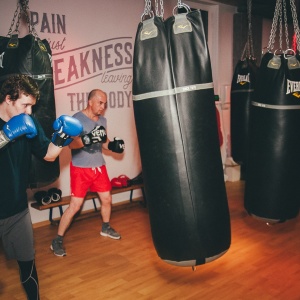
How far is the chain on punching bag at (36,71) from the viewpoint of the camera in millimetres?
2609

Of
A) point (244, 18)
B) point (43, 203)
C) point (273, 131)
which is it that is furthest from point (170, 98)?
point (244, 18)

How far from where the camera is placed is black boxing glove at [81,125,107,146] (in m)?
2.96

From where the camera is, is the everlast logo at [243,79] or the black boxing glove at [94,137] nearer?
the black boxing glove at [94,137]

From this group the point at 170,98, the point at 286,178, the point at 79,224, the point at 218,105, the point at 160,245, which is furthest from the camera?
the point at 218,105

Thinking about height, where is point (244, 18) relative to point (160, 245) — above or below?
above

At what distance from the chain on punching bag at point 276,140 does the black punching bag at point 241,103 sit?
1.43 metres

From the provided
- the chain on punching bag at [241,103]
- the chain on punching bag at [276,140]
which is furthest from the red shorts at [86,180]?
the chain on punching bag at [241,103]

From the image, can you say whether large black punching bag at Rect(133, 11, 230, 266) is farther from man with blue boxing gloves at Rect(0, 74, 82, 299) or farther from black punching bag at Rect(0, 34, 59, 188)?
black punching bag at Rect(0, 34, 59, 188)

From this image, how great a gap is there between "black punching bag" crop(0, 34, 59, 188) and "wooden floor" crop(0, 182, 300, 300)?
0.78m

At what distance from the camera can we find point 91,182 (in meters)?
3.39

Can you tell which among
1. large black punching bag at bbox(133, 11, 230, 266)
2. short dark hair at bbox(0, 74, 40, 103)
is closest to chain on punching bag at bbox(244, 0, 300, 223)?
large black punching bag at bbox(133, 11, 230, 266)

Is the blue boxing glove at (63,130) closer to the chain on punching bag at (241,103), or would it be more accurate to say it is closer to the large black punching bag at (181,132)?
the large black punching bag at (181,132)

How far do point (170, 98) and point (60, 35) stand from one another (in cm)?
279

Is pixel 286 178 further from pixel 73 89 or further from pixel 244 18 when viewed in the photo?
pixel 244 18
